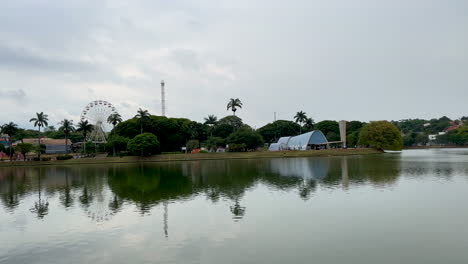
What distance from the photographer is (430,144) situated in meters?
170

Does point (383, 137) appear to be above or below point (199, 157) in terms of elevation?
above

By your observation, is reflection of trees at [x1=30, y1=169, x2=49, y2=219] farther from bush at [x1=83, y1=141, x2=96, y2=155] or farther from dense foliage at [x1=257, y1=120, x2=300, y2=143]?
dense foliage at [x1=257, y1=120, x2=300, y2=143]

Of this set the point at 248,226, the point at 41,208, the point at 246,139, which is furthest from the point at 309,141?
the point at 248,226

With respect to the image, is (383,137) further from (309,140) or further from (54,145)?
(54,145)

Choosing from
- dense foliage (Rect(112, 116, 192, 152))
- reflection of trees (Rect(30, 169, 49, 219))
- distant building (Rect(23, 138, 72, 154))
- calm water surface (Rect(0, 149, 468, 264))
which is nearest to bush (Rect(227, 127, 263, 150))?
dense foliage (Rect(112, 116, 192, 152))

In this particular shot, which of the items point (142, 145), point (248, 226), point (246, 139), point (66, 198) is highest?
point (246, 139)

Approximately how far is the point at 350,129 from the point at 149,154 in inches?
A: 3169

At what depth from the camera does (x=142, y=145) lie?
268 feet

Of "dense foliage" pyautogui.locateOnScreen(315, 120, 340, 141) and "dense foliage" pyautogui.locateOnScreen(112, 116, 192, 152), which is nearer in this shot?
"dense foliage" pyautogui.locateOnScreen(112, 116, 192, 152)

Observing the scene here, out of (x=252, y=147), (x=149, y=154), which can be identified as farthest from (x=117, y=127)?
(x=252, y=147)

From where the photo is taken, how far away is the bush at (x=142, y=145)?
8176cm

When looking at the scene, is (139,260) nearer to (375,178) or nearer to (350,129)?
(375,178)

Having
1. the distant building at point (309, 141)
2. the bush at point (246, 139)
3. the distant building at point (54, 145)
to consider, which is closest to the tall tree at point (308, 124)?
the distant building at point (309, 141)

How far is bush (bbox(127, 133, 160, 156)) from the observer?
81756mm
